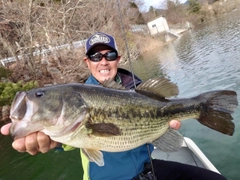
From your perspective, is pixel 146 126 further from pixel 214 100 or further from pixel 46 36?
pixel 46 36

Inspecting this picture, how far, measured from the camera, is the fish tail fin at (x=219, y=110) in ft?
7.64

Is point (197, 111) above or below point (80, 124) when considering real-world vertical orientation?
below

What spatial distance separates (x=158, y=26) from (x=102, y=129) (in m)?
52.9

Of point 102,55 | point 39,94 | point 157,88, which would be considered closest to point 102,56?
point 102,55

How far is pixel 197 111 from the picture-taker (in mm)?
2438

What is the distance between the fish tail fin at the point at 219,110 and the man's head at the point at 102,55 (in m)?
1.38

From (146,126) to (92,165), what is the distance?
3.02 feet

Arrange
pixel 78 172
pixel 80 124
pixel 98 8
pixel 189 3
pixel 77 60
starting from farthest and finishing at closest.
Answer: pixel 189 3
pixel 98 8
pixel 77 60
pixel 78 172
pixel 80 124

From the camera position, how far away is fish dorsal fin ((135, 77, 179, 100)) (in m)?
2.36

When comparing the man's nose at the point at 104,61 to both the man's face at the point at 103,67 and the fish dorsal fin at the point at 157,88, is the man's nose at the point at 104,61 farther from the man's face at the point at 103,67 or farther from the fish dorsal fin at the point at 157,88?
the fish dorsal fin at the point at 157,88

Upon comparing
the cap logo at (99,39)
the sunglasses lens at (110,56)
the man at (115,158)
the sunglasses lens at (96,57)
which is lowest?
the man at (115,158)

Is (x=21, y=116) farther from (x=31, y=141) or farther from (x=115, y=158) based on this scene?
(x=115, y=158)

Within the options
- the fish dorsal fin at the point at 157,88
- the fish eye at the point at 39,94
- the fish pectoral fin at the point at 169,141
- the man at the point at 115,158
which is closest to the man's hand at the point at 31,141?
the man at the point at 115,158

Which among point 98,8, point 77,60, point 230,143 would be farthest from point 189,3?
point 230,143
